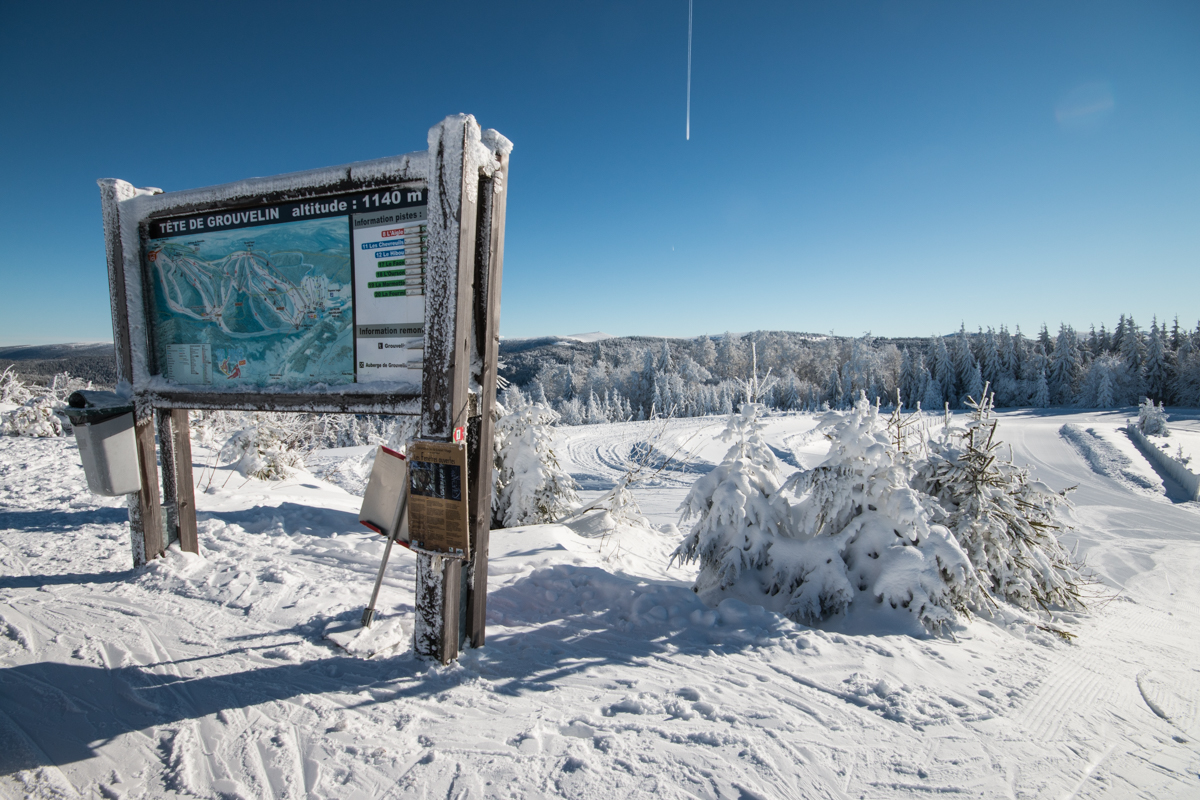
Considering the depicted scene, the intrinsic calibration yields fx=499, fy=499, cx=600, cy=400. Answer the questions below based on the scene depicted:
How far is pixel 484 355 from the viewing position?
3195 mm

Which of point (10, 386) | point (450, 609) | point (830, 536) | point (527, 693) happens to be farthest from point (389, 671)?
point (10, 386)

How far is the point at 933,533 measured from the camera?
448 centimetres

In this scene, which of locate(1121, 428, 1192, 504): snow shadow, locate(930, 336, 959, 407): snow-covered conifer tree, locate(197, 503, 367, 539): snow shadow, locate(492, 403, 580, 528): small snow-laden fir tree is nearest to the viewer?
locate(197, 503, 367, 539): snow shadow

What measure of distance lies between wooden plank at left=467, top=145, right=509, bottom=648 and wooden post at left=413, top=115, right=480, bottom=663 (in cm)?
11

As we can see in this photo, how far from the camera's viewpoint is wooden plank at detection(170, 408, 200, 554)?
15.2 ft

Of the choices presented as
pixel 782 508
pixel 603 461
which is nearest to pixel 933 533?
pixel 782 508

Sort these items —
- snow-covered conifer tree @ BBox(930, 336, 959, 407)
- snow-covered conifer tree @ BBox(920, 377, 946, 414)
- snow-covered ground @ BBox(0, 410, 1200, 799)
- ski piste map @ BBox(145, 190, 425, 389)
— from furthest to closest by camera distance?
snow-covered conifer tree @ BBox(930, 336, 959, 407), snow-covered conifer tree @ BBox(920, 377, 946, 414), ski piste map @ BBox(145, 190, 425, 389), snow-covered ground @ BBox(0, 410, 1200, 799)

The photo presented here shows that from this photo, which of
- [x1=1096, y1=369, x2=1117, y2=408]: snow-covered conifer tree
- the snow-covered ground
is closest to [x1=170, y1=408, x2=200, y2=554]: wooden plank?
the snow-covered ground

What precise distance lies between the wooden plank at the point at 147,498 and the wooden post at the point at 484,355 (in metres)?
3.35

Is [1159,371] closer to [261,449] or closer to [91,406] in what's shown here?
[261,449]

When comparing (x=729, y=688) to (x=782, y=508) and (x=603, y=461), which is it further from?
(x=603, y=461)

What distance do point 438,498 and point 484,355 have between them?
934mm

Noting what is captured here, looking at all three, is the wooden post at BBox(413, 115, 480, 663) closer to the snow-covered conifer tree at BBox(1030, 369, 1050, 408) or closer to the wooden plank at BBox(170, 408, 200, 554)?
the wooden plank at BBox(170, 408, 200, 554)

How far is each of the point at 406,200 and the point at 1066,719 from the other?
538 centimetres
